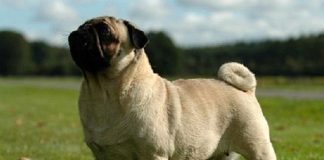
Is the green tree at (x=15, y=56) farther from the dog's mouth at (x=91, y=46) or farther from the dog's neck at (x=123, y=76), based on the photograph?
the dog's mouth at (x=91, y=46)

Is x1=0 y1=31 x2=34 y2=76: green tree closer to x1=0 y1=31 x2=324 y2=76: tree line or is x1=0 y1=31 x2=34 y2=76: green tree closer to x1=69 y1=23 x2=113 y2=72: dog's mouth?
x1=0 y1=31 x2=324 y2=76: tree line

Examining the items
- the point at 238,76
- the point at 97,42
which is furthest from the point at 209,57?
the point at 97,42

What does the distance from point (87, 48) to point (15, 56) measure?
142 m

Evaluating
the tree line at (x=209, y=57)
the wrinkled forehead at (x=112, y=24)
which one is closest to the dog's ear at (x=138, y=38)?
the wrinkled forehead at (x=112, y=24)

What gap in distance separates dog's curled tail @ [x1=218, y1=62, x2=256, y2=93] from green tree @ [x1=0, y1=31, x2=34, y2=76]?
446 feet

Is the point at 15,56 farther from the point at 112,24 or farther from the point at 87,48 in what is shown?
the point at 87,48

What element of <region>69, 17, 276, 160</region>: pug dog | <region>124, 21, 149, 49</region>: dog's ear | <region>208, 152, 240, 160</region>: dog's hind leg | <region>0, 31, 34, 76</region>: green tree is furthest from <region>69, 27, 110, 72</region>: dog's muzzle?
<region>0, 31, 34, 76</region>: green tree

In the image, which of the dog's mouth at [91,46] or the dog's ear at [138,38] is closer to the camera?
the dog's mouth at [91,46]

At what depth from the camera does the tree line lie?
9025 centimetres

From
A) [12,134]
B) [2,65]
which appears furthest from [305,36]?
[12,134]

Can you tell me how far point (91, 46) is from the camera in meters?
6.94

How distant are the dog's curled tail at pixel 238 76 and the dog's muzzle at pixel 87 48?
2.10m

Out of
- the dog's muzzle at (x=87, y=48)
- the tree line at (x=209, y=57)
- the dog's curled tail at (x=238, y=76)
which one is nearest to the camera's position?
the dog's muzzle at (x=87, y=48)

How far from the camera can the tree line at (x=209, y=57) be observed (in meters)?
90.2
